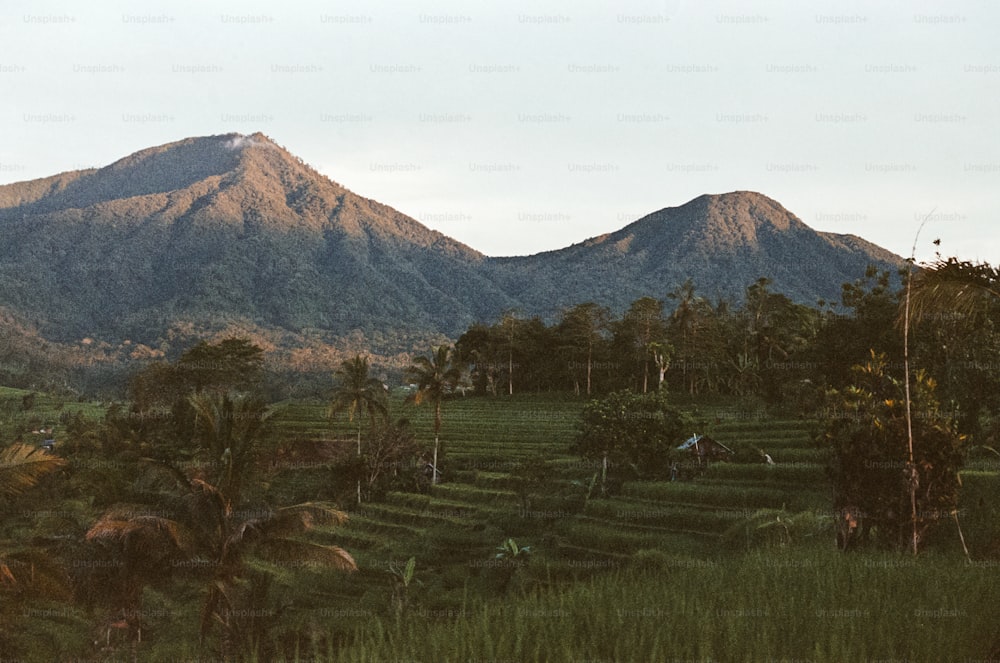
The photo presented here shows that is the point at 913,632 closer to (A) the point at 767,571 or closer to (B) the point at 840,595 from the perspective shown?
(B) the point at 840,595

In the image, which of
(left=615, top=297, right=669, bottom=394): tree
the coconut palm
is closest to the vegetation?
the coconut palm

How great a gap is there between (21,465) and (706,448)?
117 feet

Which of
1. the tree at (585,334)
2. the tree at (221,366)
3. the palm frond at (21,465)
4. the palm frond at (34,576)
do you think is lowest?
the palm frond at (34,576)

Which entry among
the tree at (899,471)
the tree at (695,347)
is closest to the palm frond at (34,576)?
the tree at (899,471)

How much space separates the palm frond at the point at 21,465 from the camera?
17.2 metres

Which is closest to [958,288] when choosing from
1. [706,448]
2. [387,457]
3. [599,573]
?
[599,573]

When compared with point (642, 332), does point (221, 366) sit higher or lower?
lower

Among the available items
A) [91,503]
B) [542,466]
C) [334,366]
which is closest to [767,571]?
[542,466]

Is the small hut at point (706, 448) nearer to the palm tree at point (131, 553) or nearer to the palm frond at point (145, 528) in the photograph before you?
the palm tree at point (131, 553)

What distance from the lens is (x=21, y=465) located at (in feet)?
56.9

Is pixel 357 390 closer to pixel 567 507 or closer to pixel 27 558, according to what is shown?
pixel 567 507

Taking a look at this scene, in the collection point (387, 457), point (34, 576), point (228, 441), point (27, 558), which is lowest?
point (387, 457)

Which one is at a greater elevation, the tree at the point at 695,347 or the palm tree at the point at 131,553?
the tree at the point at 695,347

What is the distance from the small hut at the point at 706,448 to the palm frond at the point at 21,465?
3298 cm
